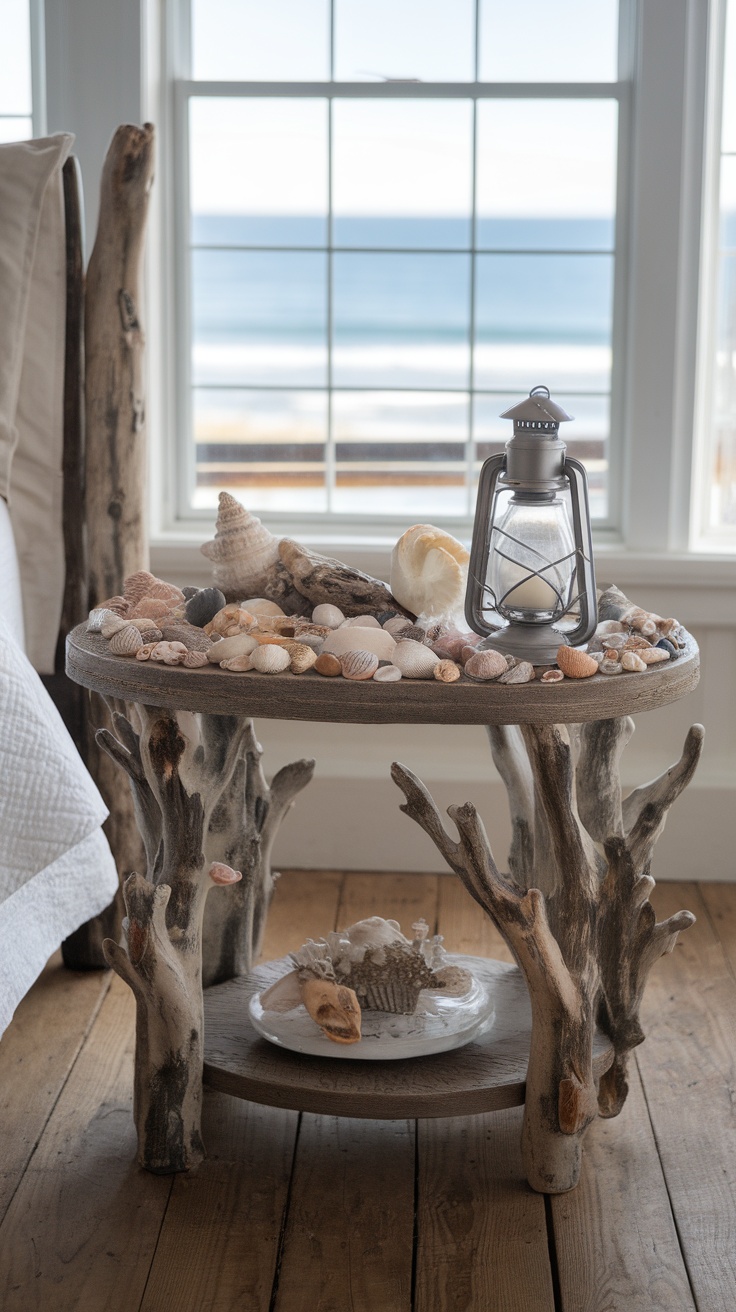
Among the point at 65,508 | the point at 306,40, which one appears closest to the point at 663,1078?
the point at 65,508

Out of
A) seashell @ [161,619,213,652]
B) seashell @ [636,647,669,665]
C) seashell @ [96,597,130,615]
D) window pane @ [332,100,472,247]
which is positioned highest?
window pane @ [332,100,472,247]

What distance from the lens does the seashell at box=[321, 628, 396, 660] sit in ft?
4.62

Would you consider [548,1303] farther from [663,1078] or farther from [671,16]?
[671,16]

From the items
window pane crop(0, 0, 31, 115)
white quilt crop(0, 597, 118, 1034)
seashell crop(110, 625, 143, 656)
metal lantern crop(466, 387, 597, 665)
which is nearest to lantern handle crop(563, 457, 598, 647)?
metal lantern crop(466, 387, 597, 665)

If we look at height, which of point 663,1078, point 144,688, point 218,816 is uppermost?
point 144,688

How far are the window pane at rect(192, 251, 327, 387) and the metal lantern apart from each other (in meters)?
1.33

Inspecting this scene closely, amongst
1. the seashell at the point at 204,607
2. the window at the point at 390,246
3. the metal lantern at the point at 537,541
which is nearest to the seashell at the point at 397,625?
the metal lantern at the point at 537,541

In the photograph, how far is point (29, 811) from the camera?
1609mm

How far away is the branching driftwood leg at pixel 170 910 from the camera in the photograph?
1476 millimetres

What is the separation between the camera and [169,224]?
2.65 metres

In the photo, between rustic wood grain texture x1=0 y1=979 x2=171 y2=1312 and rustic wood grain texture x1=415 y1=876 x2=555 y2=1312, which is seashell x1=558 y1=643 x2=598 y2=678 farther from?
rustic wood grain texture x1=0 y1=979 x2=171 y2=1312

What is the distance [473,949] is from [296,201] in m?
1.52

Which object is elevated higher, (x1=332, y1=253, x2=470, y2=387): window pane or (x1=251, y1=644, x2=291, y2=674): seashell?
(x1=332, y1=253, x2=470, y2=387): window pane

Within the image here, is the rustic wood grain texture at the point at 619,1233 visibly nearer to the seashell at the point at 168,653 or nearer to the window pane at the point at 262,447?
the seashell at the point at 168,653
